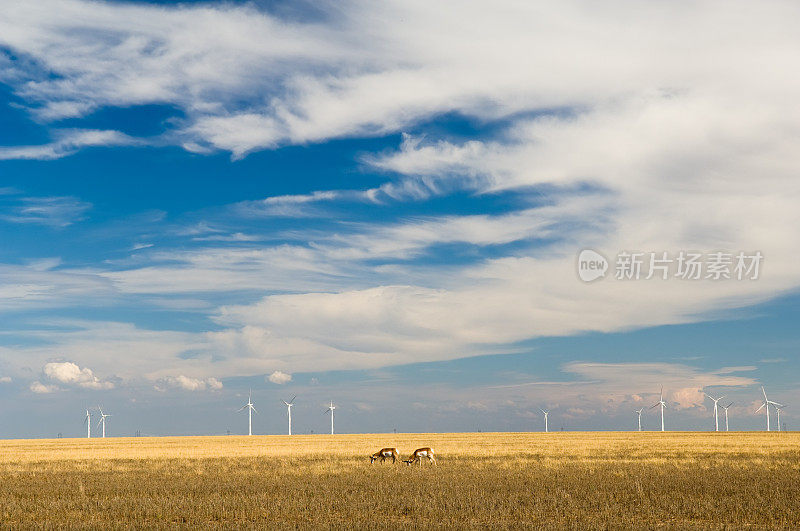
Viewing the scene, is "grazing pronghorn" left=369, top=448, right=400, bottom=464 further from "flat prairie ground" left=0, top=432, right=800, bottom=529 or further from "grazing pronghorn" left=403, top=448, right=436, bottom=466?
"flat prairie ground" left=0, top=432, right=800, bottom=529

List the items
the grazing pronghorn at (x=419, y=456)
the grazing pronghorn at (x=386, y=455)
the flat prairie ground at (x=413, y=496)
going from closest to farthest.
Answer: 1. the flat prairie ground at (x=413, y=496)
2. the grazing pronghorn at (x=419, y=456)
3. the grazing pronghorn at (x=386, y=455)

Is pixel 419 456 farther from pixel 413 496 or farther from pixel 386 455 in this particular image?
pixel 413 496

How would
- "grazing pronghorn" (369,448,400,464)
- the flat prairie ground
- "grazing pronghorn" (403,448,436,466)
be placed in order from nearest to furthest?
the flat prairie ground → "grazing pronghorn" (403,448,436,466) → "grazing pronghorn" (369,448,400,464)

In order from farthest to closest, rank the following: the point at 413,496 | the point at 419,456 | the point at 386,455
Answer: the point at 386,455, the point at 419,456, the point at 413,496

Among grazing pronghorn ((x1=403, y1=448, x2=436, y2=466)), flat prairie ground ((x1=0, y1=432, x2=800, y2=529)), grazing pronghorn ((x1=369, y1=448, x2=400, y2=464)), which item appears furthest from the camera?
grazing pronghorn ((x1=369, y1=448, x2=400, y2=464))

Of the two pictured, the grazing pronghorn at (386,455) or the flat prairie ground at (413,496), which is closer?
the flat prairie ground at (413,496)

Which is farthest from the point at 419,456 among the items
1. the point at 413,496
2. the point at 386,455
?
the point at 413,496

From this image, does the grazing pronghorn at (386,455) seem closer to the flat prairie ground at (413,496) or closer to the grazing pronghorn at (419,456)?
the grazing pronghorn at (419,456)

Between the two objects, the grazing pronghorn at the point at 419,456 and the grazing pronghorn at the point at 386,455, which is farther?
the grazing pronghorn at the point at 386,455

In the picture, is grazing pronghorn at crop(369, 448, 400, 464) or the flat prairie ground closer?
the flat prairie ground

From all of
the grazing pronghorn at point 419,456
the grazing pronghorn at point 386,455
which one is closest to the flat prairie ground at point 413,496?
the grazing pronghorn at point 419,456

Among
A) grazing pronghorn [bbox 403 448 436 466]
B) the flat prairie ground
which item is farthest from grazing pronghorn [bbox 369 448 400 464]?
the flat prairie ground

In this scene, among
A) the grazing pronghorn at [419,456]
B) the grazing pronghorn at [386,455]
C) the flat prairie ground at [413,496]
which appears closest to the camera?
the flat prairie ground at [413,496]

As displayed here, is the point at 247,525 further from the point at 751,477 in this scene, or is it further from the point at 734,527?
the point at 751,477
